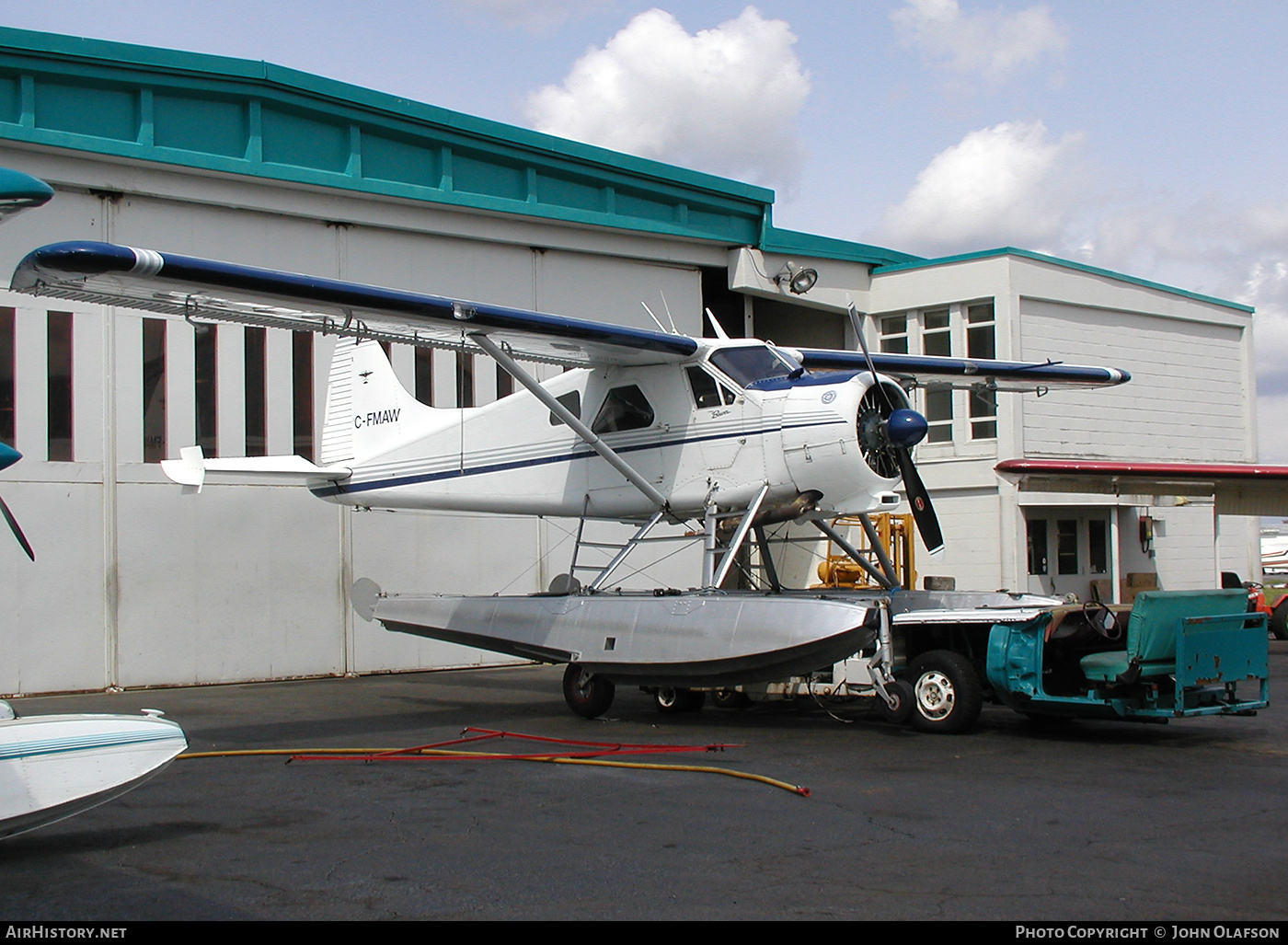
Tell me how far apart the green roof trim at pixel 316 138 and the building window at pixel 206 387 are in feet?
8.04

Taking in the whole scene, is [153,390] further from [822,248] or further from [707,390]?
[822,248]

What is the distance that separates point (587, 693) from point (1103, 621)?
16.4ft

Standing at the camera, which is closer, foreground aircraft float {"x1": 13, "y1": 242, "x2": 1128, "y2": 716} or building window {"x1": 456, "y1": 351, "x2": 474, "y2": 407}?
foreground aircraft float {"x1": 13, "y1": 242, "x2": 1128, "y2": 716}

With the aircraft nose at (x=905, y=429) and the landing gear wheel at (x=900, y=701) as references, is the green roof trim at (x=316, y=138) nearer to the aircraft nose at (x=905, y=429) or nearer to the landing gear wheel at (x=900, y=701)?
the aircraft nose at (x=905, y=429)

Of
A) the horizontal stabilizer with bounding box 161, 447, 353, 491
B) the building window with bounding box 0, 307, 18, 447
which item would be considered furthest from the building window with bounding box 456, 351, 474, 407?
the building window with bounding box 0, 307, 18, 447

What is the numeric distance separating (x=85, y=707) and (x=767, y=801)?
9632 mm

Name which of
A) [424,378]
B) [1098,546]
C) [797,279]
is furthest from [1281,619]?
[424,378]

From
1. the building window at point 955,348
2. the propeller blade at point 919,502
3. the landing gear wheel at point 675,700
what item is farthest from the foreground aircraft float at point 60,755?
the building window at point 955,348

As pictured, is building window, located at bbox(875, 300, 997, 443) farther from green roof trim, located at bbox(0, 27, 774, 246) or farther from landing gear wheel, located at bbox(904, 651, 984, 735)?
landing gear wheel, located at bbox(904, 651, 984, 735)

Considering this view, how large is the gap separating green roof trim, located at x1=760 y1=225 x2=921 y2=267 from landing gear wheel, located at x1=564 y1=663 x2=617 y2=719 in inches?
464

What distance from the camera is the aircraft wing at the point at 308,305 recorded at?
8.73 metres

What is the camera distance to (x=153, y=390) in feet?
53.1

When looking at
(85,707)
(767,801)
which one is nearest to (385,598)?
(85,707)

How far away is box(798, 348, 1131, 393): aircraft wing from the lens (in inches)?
554
